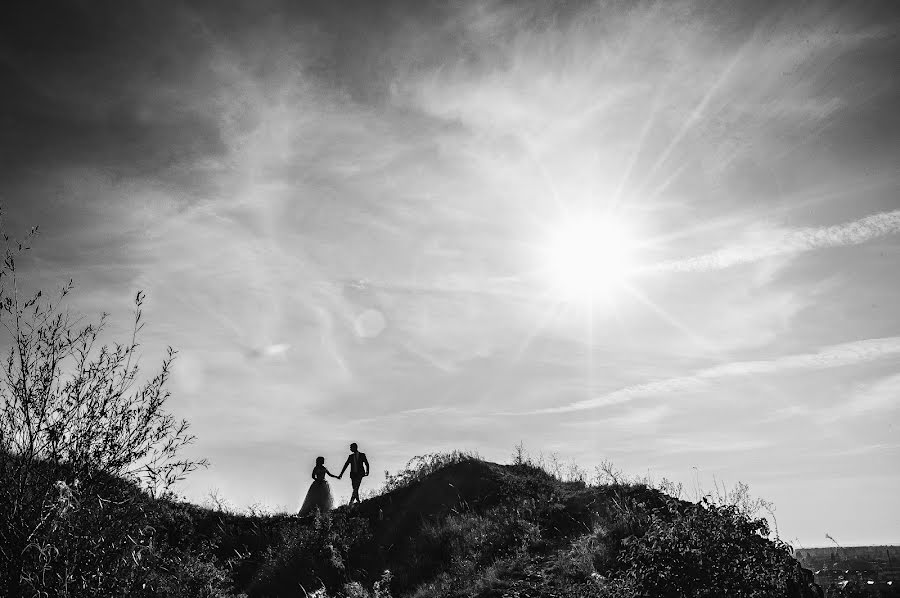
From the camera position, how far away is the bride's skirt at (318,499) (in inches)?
Answer: 772

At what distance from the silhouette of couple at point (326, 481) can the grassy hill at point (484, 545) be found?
2.44ft

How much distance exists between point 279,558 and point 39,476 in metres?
9.42

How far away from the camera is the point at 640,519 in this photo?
1329cm

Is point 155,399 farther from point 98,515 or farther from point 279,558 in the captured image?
point 279,558

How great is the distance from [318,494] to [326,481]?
0.54 m

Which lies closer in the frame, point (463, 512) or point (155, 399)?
point (155, 399)

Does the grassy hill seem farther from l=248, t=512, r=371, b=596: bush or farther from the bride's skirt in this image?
the bride's skirt

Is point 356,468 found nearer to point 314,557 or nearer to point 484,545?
point 314,557

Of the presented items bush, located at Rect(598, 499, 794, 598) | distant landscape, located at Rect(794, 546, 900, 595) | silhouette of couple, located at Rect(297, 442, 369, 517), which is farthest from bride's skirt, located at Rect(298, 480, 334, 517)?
distant landscape, located at Rect(794, 546, 900, 595)

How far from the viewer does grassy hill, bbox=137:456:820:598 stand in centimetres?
987

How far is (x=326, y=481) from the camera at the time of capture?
2027 cm

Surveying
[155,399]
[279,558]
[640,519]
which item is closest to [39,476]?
[155,399]

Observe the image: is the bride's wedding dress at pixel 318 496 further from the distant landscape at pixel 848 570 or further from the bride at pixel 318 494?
the distant landscape at pixel 848 570

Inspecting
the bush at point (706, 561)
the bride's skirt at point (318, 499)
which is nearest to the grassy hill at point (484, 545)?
the bush at point (706, 561)
